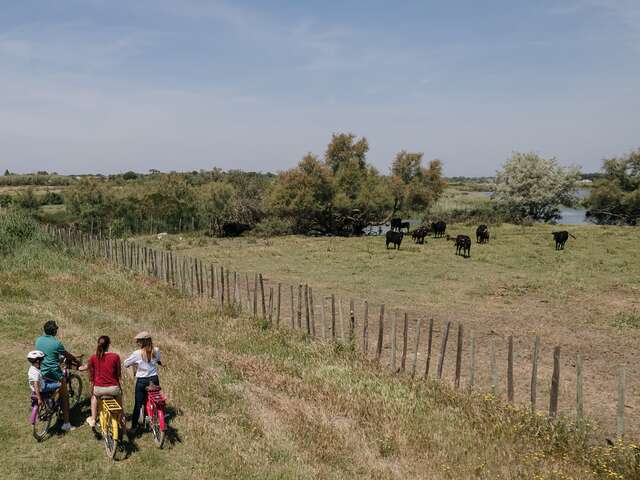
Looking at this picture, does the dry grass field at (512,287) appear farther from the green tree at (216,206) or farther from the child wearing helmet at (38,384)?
the green tree at (216,206)

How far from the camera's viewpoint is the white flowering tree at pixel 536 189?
166ft

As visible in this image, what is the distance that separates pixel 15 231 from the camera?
75.5 ft

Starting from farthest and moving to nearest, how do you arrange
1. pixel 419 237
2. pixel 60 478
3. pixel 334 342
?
pixel 419 237 < pixel 334 342 < pixel 60 478

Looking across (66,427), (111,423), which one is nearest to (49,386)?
(66,427)

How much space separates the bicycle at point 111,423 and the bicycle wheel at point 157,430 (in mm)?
482

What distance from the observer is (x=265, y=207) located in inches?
1839

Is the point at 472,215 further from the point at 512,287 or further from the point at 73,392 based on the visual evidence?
the point at 73,392

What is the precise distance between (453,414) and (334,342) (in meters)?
4.06

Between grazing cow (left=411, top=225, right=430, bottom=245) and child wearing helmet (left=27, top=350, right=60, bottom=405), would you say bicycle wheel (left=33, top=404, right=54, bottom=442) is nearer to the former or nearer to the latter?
child wearing helmet (left=27, top=350, right=60, bottom=405)

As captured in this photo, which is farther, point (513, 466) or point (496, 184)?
point (496, 184)

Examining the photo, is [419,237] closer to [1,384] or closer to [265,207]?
[265,207]

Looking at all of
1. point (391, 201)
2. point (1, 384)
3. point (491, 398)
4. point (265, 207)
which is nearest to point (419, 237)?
point (391, 201)

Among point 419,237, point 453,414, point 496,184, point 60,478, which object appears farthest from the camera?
point 496,184

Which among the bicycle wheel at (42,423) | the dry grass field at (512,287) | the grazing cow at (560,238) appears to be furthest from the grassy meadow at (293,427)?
the grazing cow at (560,238)
